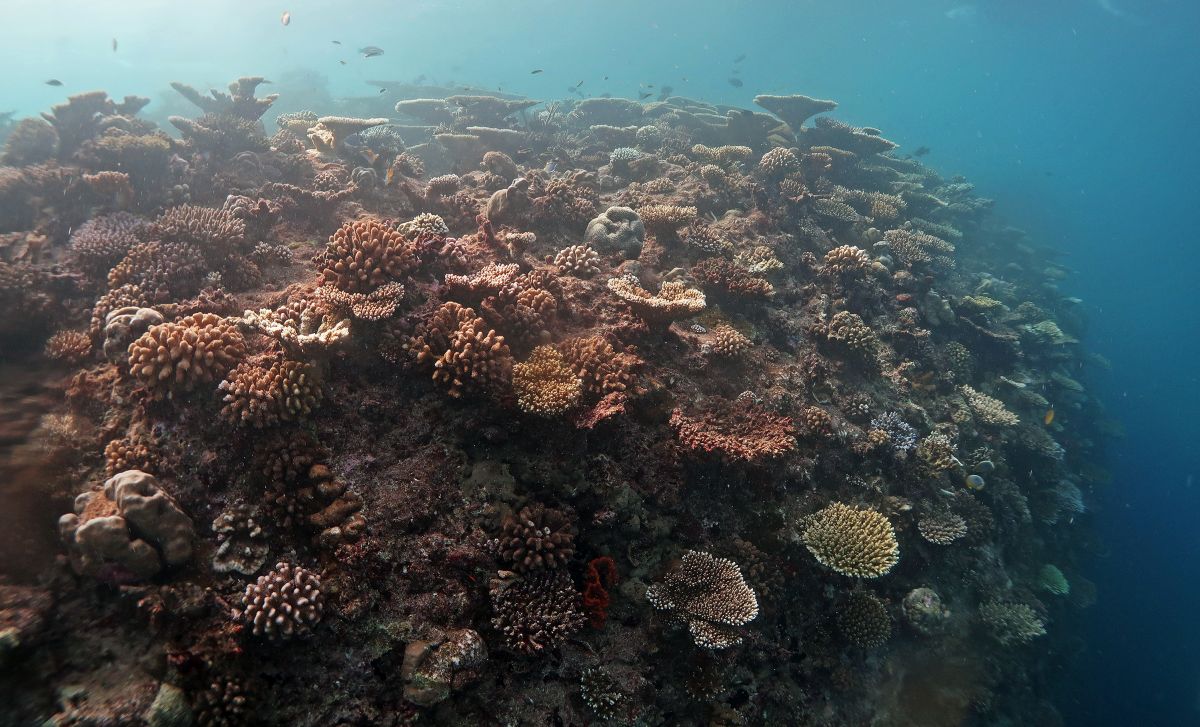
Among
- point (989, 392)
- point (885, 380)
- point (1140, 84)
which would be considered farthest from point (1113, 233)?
point (885, 380)

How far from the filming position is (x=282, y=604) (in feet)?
13.7

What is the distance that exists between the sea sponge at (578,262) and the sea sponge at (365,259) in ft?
8.30

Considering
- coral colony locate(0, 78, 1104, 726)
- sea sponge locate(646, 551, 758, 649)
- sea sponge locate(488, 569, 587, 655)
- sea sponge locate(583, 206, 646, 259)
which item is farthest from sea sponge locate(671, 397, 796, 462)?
sea sponge locate(583, 206, 646, 259)

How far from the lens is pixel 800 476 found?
7.05 meters

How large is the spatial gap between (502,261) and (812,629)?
7.37m

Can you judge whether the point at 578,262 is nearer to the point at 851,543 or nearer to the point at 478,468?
the point at 478,468

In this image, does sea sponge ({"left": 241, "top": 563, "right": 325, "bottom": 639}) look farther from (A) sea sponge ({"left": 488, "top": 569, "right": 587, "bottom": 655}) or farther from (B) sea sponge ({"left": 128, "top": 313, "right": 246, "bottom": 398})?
(B) sea sponge ({"left": 128, "top": 313, "right": 246, "bottom": 398})

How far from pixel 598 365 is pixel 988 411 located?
436 inches

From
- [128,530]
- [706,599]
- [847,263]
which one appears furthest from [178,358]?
[847,263]

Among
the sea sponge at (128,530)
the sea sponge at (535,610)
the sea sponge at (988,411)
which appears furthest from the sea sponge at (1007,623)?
the sea sponge at (128,530)

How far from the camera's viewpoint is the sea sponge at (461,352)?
18.4 feet

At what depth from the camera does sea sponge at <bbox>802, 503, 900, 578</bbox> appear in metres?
6.64

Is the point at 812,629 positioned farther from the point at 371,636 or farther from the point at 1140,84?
the point at 1140,84

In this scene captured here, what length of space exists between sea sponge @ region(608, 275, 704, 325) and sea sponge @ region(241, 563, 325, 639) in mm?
5153
